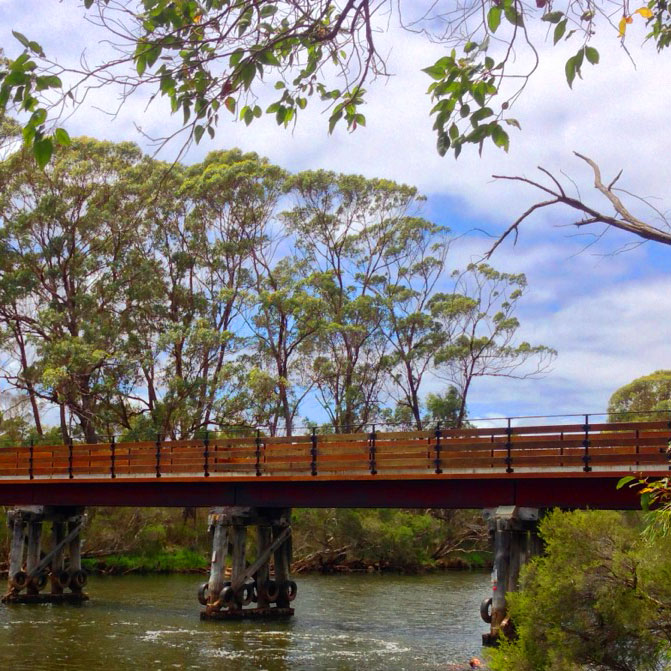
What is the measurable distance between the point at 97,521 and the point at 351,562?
487 inches

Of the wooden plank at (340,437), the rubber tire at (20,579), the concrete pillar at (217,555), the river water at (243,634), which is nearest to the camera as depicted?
the river water at (243,634)

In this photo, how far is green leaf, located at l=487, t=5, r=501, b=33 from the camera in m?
7.07

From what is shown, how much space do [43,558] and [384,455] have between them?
13.3 metres

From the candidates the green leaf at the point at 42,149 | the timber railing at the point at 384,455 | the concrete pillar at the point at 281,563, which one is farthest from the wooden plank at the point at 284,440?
the green leaf at the point at 42,149

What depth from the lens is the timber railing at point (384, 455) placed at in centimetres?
2195

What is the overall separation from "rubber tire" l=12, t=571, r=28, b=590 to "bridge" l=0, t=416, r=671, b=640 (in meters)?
0.05

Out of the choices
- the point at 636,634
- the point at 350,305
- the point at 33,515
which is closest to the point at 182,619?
the point at 33,515

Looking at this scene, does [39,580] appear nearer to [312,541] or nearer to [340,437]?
[340,437]

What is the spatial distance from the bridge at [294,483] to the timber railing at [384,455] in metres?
0.03

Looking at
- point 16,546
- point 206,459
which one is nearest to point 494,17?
point 206,459

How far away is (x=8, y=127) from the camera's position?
49.0 meters

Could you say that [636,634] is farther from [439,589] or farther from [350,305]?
[350,305]

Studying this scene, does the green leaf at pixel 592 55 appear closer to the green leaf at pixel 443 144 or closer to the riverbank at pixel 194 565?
the green leaf at pixel 443 144

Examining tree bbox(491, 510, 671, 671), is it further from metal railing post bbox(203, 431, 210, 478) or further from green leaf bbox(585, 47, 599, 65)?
metal railing post bbox(203, 431, 210, 478)
